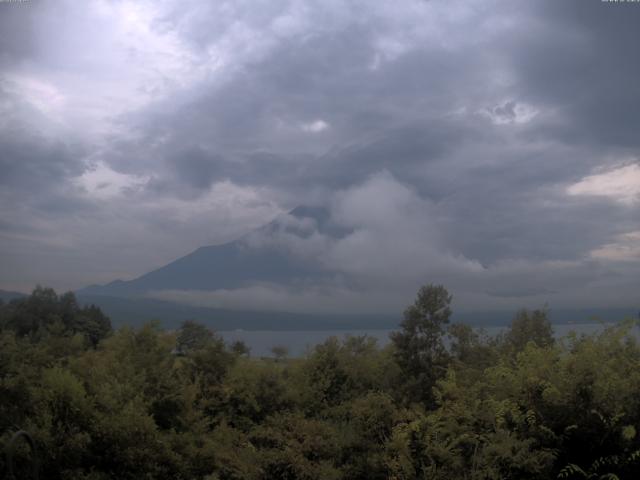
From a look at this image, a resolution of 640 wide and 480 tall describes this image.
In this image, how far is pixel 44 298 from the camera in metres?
29.6

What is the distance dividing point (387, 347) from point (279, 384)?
10.5 feet

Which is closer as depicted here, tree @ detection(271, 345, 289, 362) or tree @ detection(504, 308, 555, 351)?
tree @ detection(504, 308, 555, 351)

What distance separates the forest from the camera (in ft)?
25.4

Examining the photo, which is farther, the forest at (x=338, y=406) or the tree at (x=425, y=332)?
the tree at (x=425, y=332)

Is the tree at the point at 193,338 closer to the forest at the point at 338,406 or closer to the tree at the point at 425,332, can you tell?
the forest at the point at 338,406

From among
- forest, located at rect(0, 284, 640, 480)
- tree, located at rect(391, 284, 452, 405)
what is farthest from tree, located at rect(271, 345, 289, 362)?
tree, located at rect(391, 284, 452, 405)

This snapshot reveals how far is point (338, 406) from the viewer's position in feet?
46.9

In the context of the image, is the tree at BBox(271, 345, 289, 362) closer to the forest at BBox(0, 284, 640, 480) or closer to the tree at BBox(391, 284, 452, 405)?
the forest at BBox(0, 284, 640, 480)

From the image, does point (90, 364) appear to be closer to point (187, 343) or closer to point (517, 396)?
point (187, 343)

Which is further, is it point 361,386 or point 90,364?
point 361,386

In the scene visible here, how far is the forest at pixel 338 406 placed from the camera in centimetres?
774

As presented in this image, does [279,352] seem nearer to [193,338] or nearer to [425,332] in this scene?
[193,338]

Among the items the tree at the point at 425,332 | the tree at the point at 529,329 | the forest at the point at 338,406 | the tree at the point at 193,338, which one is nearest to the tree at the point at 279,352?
the forest at the point at 338,406

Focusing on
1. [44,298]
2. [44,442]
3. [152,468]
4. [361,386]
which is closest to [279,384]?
[361,386]
